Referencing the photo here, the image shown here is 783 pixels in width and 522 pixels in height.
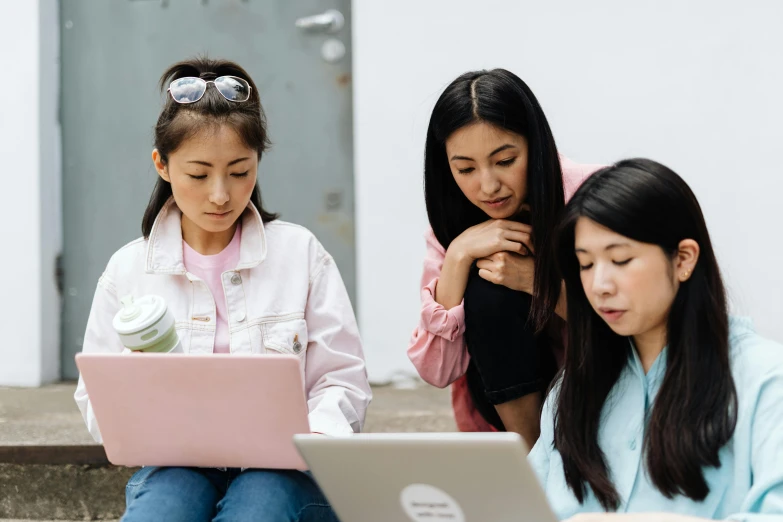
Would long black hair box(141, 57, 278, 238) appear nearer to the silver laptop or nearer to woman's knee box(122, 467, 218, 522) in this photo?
woman's knee box(122, 467, 218, 522)

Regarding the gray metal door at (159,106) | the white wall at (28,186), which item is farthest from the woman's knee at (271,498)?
the white wall at (28,186)

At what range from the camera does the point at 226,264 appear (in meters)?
2.34

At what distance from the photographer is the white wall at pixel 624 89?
3.26 m

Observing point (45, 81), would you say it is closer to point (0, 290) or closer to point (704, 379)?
point (0, 290)

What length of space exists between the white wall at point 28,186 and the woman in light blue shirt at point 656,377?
240 centimetres

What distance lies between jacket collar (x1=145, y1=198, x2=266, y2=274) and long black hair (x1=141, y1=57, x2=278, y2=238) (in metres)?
0.02

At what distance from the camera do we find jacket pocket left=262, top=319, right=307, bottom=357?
7.38ft

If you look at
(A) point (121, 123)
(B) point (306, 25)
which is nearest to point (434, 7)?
(B) point (306, 25)

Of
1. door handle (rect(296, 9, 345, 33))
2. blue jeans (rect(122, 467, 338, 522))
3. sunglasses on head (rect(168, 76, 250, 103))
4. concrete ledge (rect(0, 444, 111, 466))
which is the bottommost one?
concrete ledge (rect(0, 444, 111, 466))

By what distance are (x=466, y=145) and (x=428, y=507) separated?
0.91 m

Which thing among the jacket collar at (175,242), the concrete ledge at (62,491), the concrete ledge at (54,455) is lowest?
the concrete ledge at (62,491)

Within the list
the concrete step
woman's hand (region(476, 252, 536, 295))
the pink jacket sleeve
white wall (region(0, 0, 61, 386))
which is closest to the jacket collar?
the pink jacket sleeve

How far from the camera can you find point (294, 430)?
183 cm

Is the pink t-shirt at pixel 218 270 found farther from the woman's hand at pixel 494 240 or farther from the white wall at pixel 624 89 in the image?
the white wall at pixel 624 89
